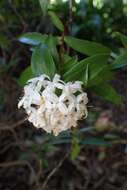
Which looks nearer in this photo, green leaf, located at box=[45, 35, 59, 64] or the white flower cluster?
the white flower cluster

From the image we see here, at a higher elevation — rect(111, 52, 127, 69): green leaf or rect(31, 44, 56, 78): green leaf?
rect(31, 44, 56, 78): green leaf

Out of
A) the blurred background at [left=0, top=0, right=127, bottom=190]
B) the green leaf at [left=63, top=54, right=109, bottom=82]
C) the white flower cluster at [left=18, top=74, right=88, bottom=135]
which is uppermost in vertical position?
the green leaf at [left=63, top=54, right=109, bottom=82]

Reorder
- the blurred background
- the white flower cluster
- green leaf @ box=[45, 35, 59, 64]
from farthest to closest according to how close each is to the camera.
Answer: the blurred background < green leaf @ box=[45, 35, 59, 64] < the white flower cluster

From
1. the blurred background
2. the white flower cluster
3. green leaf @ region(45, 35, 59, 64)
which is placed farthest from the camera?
the blurred background

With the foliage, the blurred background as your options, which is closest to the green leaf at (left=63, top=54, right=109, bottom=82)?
the foliage

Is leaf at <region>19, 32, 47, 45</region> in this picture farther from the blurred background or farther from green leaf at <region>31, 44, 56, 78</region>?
the blurred background

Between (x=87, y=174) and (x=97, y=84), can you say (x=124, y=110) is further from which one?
(x=97, y=84)
